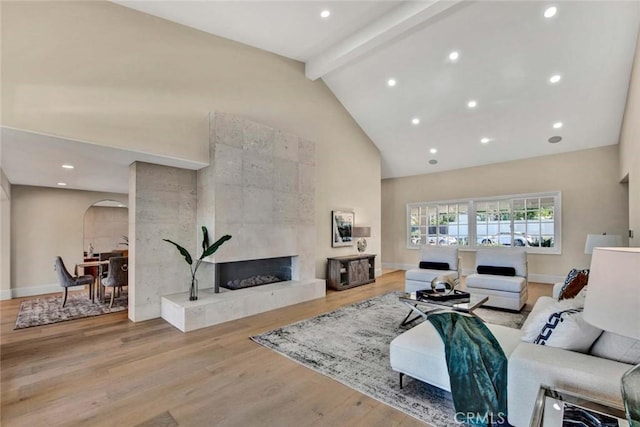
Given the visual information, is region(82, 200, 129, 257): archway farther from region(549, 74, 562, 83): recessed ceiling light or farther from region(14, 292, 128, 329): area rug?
region(549, 74, 562, 83): recessed ceiling light

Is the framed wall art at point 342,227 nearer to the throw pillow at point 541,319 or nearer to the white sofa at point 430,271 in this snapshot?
the white sofa at point 430,271

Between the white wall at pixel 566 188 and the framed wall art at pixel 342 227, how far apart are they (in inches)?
121

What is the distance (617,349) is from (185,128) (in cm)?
517

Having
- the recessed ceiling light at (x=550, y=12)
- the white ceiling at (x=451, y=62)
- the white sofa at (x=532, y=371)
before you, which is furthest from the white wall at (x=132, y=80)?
the recessed ceiling light at (x=550, y=12)

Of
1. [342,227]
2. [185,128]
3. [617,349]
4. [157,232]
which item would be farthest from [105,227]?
[617,349]

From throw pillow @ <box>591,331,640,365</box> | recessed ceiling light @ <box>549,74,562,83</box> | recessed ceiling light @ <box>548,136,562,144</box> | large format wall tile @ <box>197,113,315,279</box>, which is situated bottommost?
throw pillow @ <box>591,331,640,365</box>

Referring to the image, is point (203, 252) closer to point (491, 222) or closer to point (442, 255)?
point (442, 255)

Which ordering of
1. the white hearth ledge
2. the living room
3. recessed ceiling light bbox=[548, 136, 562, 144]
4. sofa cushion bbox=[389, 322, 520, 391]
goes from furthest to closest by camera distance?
recessed ceiling light bbox=[548, 136, 562, 144], the white hearth ledge, the living room, sofa cushion bbox=[389, 322, 520, 391]

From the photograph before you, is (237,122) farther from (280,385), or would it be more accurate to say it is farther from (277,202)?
(280,385)

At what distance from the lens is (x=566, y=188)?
22.1ft

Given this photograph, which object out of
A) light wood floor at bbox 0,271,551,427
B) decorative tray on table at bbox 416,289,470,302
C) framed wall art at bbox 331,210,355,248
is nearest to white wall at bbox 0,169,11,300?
light wood floor at bbox 0,271,551,427

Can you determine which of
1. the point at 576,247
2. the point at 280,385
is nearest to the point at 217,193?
the point at 280,385

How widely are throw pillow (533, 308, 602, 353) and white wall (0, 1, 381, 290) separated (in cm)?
465

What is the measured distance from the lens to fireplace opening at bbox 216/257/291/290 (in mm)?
5164
